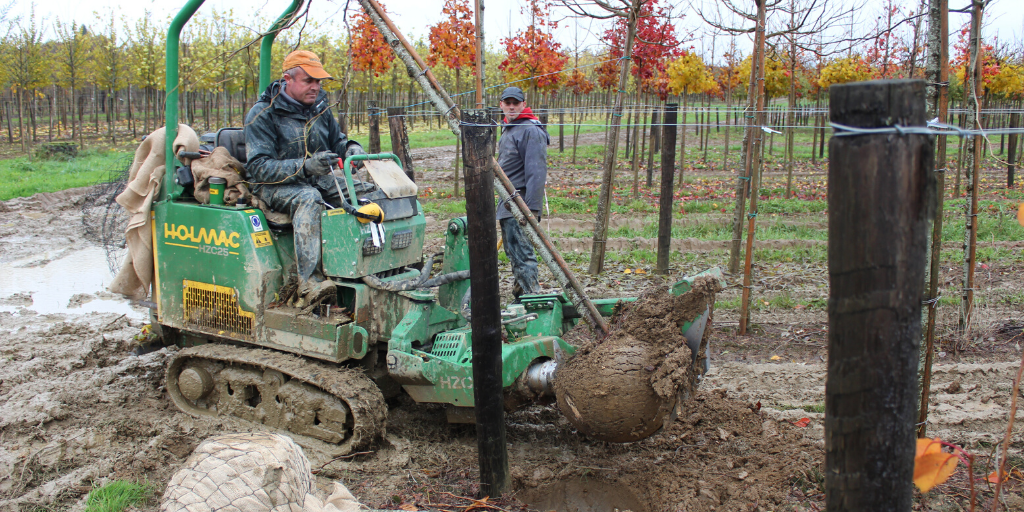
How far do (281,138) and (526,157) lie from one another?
6.94 feet

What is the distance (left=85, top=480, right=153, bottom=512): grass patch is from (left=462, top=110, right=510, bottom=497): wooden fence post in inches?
73.4

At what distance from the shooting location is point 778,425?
453 cm

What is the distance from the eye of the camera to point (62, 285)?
28.1 feet

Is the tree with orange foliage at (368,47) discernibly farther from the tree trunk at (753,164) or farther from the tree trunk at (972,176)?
the tree trunk at (972,176)

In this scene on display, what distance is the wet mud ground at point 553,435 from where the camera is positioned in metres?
3.89

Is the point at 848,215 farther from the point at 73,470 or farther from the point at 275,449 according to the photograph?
the point at 73,470

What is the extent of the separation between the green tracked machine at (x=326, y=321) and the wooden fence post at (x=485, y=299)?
56cm

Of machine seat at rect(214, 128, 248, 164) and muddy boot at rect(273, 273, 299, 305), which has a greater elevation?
machine seat at rect(214, 128, 248, 164)

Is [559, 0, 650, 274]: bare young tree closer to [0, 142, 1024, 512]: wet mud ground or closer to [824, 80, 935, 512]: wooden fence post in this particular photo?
[0, 142, 1024, 512]: wet mud ground

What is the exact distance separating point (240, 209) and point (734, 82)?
1923cm

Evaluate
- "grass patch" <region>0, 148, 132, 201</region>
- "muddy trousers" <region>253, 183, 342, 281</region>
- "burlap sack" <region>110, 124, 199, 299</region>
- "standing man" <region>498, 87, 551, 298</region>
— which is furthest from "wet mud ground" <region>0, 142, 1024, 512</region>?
"grass patch" <region>0, 148, 132, 201</region>

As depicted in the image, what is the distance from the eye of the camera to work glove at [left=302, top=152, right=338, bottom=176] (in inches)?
185

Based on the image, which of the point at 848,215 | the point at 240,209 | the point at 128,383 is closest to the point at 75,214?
the point at 128,383

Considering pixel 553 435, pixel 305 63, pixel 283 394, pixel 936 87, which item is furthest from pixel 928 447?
pixel 305 63
